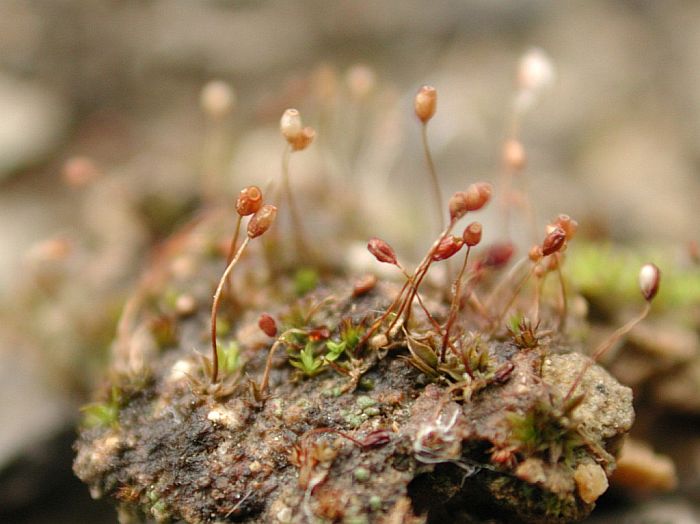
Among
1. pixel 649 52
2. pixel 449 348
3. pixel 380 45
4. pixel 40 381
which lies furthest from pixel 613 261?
pixel 649 52

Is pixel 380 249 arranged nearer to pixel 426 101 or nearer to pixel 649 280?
pixel 426 101

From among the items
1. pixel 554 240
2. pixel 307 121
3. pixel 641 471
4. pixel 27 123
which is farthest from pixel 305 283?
pixel 27 123

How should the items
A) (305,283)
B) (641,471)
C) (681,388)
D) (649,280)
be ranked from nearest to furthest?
(649,280), (305,283), (641,471), (681,388)

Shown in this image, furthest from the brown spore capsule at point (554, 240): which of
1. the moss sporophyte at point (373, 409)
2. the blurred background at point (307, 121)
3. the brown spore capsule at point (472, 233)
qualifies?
the blurred background at point (307, 121)

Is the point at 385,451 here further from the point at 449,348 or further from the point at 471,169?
the point at 471,169

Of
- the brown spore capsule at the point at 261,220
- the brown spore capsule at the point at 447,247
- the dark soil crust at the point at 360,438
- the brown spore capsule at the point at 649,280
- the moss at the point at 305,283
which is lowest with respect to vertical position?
the dark soil crust at the point at 360,438

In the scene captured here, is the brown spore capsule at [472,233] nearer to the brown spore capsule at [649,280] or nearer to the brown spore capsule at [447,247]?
the brown spore capsule at [447,247]
